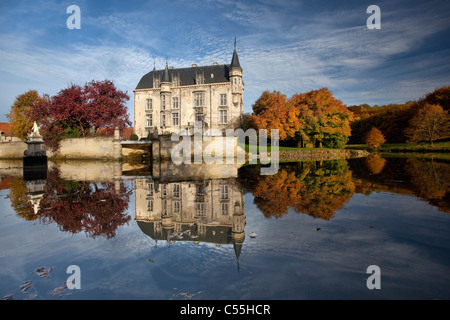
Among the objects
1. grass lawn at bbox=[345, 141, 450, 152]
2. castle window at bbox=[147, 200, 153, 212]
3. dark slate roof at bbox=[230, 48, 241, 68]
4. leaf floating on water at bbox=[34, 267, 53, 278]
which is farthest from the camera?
grass lawn at bbox=[345, 141, 450, 152]

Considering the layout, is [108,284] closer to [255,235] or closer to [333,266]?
[255,235]

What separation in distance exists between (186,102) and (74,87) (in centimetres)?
1686

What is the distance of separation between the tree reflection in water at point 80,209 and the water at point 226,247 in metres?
0.03

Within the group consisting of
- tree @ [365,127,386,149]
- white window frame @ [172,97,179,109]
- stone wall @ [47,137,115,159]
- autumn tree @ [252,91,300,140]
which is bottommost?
stone wall @ [47,137,115,159]

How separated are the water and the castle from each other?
33.4 meters

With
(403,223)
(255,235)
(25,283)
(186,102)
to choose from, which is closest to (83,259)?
(25,283)

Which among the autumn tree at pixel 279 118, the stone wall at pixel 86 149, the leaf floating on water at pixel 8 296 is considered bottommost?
the leaf floating on water at pixel 8 296

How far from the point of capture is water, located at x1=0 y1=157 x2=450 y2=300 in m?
2.78

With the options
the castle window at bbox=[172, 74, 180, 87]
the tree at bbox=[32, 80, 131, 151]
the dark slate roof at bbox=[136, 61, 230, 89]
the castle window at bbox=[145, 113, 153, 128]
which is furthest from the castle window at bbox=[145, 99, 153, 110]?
the tree at bbox=[32, 80, 131, 151]

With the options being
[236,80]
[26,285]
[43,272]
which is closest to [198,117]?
[236,80]

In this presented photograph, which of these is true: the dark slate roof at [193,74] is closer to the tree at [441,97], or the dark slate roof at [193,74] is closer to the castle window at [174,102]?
the castle window at [174,102]

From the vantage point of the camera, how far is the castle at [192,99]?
4025cm

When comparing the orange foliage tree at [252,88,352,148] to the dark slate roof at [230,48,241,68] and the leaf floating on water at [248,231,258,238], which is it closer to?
the dark slate roof at [230,48,241,68]

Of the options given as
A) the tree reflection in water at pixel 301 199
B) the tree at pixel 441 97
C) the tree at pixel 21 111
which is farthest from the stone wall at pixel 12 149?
the tree at pixel 441 97
